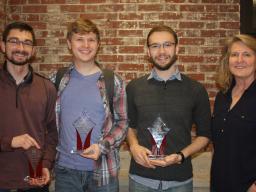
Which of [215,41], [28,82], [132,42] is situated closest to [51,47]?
[132,42]

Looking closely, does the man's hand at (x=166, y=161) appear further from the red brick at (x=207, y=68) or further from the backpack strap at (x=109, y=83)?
the red brick at (x=207, y=68)

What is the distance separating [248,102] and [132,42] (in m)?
1.77

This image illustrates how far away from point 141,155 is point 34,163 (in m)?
0.67

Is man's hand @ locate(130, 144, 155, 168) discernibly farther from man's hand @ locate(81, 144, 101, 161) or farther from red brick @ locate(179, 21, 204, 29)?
red brick @ locate(179, 21, 204, 29)

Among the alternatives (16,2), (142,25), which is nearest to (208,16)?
(142,25)

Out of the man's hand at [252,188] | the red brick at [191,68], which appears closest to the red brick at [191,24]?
the red brick at [191,68]

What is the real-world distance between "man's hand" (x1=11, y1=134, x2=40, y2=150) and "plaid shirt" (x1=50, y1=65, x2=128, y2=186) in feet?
0.84

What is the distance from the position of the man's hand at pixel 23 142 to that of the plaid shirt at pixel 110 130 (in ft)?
0.84

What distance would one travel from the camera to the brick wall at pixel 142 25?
3.65 meters

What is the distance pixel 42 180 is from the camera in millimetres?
2213

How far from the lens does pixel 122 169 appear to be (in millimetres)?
3273

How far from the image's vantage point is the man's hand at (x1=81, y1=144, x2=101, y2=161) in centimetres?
216

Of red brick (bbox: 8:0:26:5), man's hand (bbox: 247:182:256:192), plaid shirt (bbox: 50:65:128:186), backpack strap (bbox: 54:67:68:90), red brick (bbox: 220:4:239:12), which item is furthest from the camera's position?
red brick (bbox: 8:0:26:5)

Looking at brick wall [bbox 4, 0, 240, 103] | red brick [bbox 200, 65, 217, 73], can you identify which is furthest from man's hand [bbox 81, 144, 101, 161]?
red brick [bbox 200, 65, 217, 73]
